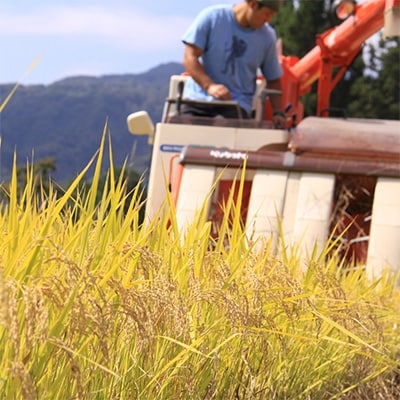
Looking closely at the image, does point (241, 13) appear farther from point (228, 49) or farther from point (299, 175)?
point (299, 175)

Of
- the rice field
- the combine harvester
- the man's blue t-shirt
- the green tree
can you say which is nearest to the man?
the man's blue t-shirt

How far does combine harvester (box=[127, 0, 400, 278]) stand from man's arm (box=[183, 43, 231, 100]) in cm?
10

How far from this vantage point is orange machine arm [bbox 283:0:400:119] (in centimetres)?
717

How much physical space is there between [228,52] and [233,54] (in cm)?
3

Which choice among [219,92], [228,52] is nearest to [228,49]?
[228,52]

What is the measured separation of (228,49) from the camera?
5.89 metres

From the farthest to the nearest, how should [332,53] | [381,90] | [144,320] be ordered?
1. [381,90]
2. [332,53]
3. [144,320]

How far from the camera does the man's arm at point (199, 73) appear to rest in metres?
5.65

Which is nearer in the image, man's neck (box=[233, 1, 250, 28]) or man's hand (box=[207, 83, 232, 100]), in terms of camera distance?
man's hand (box=[207, 83, 232, 100])

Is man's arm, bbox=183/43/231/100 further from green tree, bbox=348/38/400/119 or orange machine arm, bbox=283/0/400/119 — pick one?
green tree, bbox=348/38/400/119

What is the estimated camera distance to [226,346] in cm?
203

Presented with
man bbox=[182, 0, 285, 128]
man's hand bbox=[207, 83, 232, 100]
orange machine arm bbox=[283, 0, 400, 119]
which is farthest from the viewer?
orange machine arm bbox=[283, 0, 400, 119]

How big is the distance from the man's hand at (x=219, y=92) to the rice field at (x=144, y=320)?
10.2 feet

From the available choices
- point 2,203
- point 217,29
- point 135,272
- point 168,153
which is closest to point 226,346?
point 135,272
